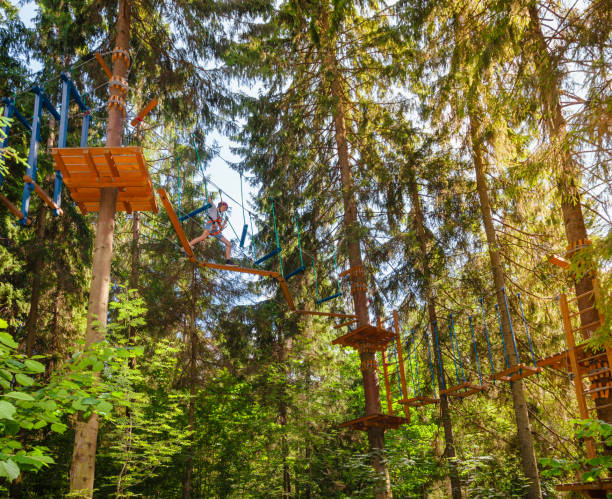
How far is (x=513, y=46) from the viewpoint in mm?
7715

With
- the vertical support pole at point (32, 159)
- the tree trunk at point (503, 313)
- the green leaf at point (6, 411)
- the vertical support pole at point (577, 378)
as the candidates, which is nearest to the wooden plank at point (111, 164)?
the vertical support pole at point (32, 159)

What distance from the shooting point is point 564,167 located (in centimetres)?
646

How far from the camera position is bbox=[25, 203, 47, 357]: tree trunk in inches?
447

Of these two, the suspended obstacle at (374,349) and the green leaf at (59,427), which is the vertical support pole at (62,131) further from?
the suspended obstacle at (374,349)

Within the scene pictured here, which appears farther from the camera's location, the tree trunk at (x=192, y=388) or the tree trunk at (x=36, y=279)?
the tree trunk at (x=192, y=388)

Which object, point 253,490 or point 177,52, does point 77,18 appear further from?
point 253,490

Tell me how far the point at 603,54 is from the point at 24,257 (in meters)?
12.4

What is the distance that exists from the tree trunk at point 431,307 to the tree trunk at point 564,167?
11.7ft

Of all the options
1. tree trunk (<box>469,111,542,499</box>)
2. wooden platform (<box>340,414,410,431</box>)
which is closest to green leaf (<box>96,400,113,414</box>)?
wooden platform (<box>340,414,410,431</box>)

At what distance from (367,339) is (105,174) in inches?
221

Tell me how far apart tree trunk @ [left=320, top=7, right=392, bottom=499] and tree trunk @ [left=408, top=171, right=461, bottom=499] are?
1.44 metres

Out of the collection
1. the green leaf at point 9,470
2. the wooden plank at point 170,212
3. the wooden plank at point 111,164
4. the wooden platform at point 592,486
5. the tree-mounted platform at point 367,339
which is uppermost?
the wooden plank at point 111,164

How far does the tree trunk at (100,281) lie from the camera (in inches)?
243

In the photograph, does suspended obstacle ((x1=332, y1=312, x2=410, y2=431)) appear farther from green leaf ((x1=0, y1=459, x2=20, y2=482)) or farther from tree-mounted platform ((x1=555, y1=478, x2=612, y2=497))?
green leaf ((x1=0, y1=459, x2=20, y2=482))
